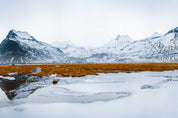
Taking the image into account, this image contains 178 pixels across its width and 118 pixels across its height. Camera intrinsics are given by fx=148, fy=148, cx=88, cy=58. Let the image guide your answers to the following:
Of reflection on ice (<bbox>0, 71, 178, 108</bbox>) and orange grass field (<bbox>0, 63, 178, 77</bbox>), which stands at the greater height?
reflection on ice (<bbox>0, 71, 178, 108</bbox>)

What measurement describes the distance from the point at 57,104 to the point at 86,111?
3.08 metres

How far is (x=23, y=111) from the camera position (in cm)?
1100

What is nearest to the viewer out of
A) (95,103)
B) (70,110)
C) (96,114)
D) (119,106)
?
(96,114)

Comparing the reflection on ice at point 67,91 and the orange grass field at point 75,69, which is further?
the orange grass field at point 75,69

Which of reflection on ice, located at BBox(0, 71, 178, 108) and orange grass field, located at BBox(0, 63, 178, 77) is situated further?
orange grass field, located at BBox(0, 63, 178, 77)

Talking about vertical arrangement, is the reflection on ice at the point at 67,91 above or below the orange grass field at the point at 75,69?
above

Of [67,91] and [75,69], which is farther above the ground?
[67,91]

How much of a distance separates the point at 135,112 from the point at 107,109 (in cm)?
211

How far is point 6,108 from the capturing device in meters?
11.5

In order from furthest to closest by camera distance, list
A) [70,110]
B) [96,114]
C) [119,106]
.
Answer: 1. [119,106]
2. [70,110]
3. [96,114]

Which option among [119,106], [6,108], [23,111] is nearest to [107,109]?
[119,106]

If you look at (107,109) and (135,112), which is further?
(107,109)

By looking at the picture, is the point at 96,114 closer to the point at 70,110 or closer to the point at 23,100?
the point at 70,110

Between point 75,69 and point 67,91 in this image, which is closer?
point 67,91
